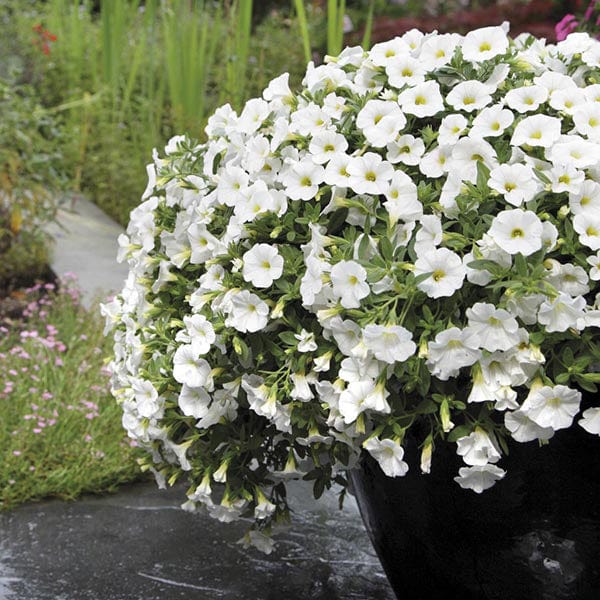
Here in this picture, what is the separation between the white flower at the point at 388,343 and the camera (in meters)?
1.56

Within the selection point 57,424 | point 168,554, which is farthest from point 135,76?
point 168,554

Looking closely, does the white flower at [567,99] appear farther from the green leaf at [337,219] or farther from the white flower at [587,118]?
the green leaf at [337,219]

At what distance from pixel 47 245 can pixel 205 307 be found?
11.0 feet

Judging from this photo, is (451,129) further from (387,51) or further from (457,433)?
(457,433)

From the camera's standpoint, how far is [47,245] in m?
5.04

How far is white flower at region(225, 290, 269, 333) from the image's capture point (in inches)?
68.2

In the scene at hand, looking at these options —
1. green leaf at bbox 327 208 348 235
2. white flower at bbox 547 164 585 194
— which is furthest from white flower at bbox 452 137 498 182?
green leaf at bbox 327 208 348 235

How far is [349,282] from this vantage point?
162cm

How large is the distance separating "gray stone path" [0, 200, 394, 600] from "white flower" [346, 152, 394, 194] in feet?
3.63

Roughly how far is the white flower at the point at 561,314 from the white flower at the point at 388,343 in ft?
0.67

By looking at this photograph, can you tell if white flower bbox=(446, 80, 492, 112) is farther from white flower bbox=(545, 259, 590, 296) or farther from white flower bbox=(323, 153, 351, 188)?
white flower bbox=(545, 259, 590, 296)

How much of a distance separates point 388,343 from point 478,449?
0.23 metres

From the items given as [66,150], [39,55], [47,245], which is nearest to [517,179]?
[47,245]

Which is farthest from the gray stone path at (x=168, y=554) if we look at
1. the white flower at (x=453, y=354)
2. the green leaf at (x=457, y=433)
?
the white flower at (x=453, y=354)
